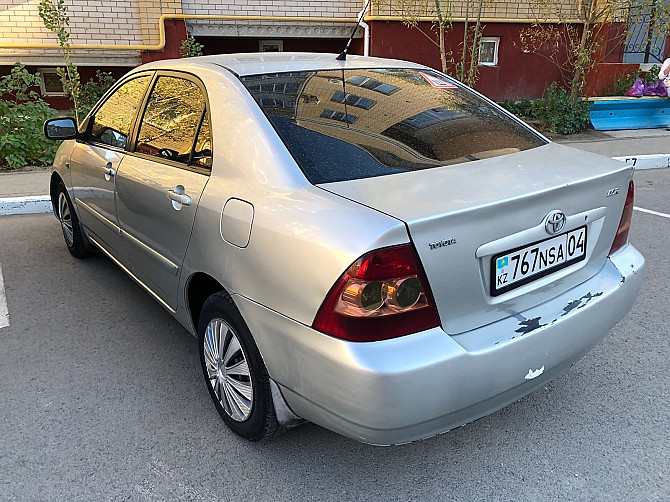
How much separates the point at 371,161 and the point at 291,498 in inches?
52.5

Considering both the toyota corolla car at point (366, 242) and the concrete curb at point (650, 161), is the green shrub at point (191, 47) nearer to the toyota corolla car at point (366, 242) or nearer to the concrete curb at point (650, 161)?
the concrete curb at point (650, 161)

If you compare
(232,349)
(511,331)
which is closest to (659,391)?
(511,331)

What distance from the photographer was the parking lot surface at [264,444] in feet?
7.51

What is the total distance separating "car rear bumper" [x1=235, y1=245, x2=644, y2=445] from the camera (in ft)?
6.04

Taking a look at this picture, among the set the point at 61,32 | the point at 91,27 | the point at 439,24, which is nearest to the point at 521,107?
the point at 439,24

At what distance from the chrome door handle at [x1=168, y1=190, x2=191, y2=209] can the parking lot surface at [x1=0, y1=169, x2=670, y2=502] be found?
97cm

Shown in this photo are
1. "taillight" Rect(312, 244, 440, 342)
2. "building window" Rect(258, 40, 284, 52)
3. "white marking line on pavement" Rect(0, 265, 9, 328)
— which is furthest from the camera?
"building window" Rect(258, 40, 284, 52)

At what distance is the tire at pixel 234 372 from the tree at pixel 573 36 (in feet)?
30.9

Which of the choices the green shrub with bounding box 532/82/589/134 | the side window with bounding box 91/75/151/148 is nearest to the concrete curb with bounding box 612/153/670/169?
the green shrub with bounding box 532/82/589/134

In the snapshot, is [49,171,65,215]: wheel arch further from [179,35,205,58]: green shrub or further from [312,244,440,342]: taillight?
[179,35,205,58]: green shrub

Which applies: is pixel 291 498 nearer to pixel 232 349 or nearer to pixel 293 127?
pixel 232 349

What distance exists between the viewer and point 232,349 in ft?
8.05

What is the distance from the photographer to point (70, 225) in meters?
4.62

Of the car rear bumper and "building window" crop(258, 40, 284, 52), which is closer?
the car rear bumper
